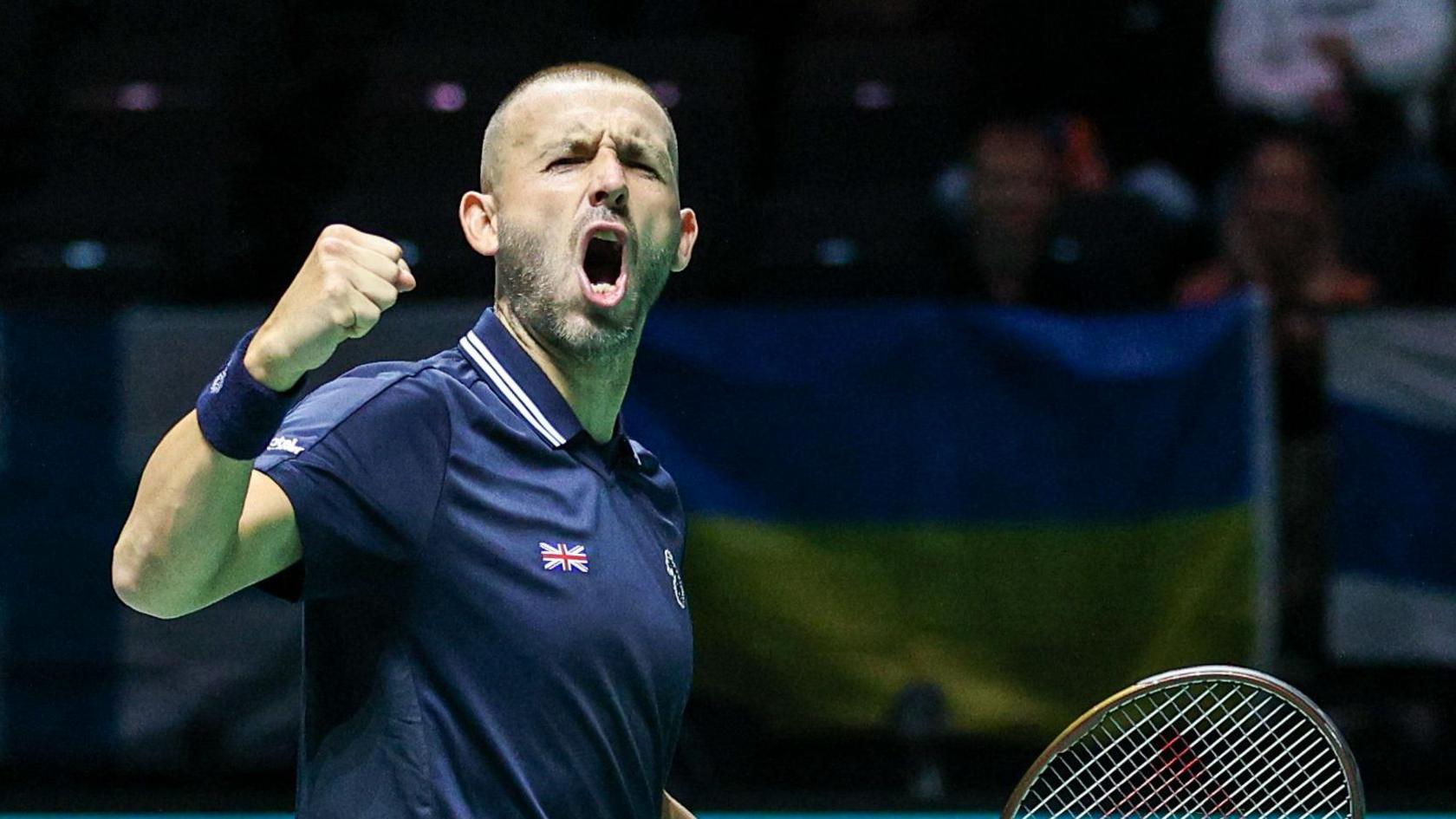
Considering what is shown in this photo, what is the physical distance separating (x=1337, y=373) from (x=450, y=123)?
3.08 m

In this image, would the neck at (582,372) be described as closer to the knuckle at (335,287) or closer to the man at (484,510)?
the man at (484,510)

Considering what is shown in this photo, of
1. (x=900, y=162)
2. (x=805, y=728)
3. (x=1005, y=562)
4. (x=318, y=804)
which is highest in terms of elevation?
(x=900, y=162)

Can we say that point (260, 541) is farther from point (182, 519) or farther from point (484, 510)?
point (484, 510)

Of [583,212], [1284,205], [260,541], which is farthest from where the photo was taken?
[1284,205]

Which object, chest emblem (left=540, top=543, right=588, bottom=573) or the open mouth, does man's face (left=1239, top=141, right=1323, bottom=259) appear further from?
chest emblem (left=540, top=543, right=588, bottom=573)

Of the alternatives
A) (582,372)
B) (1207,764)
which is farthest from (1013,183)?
(582,372)

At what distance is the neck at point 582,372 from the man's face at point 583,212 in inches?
0.6

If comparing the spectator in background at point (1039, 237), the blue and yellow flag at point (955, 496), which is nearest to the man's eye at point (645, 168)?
the blue and yellow flag at point (955, 496)

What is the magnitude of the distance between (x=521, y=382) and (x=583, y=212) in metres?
0.21

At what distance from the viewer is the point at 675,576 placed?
2652 millimetres

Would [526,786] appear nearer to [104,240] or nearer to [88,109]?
[104,240]

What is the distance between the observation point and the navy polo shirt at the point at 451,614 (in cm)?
226

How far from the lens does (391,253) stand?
6.72 ft

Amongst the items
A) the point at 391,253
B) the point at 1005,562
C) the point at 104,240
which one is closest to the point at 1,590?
the point at 104,240
